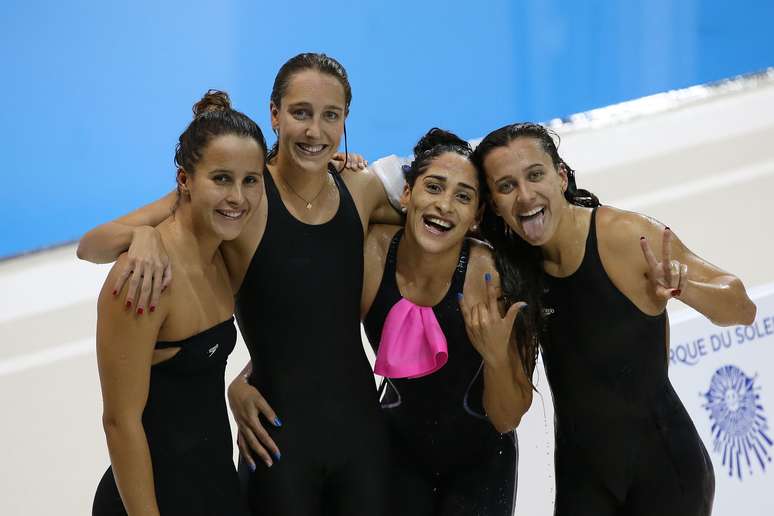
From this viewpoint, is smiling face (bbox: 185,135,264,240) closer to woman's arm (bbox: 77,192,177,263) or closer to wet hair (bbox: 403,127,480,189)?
woman's arm (bbox: 77,192,177,263)

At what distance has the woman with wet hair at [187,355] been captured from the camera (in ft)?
7.16

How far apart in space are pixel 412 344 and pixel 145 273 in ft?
2.47

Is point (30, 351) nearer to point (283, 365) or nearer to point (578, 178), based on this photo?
point (283, 365)

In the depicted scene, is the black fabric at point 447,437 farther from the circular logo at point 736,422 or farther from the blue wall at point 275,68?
the blue wall at point 275,68

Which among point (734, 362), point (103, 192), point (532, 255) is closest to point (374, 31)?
point (103, 192)

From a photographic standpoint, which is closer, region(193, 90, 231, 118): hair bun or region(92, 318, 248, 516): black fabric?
region(92, 318, 248, 516): black fabric

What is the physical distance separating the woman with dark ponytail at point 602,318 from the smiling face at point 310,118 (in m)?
0.39

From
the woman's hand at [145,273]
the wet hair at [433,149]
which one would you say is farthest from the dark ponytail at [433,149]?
the woman's hand at [145,273]

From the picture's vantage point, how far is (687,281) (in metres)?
2.39

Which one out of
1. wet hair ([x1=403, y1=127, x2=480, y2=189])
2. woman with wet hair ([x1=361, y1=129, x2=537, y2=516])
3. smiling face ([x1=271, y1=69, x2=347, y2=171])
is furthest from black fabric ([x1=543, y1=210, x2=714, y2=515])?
smiling face ([x1=271, y1=69, x2=347, y2=171])

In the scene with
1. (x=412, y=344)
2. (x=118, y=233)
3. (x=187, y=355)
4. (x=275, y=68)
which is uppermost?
(x=275, y=68)

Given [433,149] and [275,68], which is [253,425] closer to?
[433,149]

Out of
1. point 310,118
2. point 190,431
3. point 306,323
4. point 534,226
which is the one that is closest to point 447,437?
point 306,323

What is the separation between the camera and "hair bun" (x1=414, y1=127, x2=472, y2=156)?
2.69 metres
